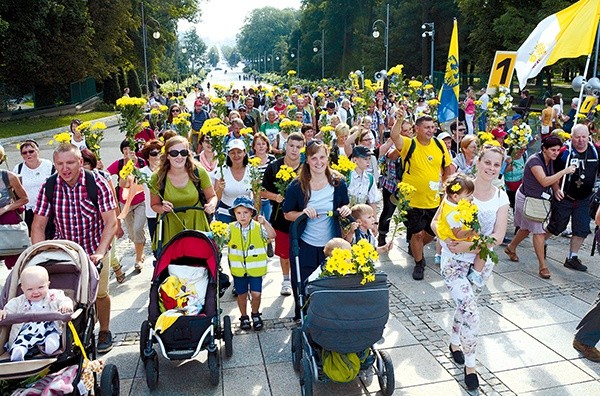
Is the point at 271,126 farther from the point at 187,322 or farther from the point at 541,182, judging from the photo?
the point at 187,322

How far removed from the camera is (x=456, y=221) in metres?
4.36

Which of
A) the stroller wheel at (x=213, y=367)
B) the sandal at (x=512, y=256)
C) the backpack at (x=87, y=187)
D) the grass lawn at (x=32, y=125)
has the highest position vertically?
the backpack at (x=87, y=187)

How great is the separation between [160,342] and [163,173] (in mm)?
1888

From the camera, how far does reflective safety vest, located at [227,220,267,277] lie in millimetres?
5598

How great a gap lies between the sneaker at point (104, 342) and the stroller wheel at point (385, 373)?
274cm

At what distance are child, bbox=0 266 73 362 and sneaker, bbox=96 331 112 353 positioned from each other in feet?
4.66

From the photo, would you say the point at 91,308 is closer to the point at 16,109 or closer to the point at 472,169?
the point at 472,169

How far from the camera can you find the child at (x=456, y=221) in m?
4.54

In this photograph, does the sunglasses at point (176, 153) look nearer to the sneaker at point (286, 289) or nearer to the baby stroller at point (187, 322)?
the baby stroller at point (187, 322)

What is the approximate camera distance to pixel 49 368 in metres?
3.72

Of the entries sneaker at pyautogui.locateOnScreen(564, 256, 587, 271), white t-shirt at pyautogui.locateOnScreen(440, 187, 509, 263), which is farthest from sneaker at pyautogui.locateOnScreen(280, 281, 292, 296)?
sneaker at pyautogui.locateOnScreen(564, 256, 587, 271)

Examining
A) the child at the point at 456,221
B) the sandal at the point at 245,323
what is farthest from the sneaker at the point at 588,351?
the sandal at the point at 245,323

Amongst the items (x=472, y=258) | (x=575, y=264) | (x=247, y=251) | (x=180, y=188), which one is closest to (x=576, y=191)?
(x=575, y=264)

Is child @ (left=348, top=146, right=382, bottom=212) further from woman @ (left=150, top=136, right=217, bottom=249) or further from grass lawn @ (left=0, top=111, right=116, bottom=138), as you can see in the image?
grass lawn @ (left=0, top=111, right=116, bottom=138)
